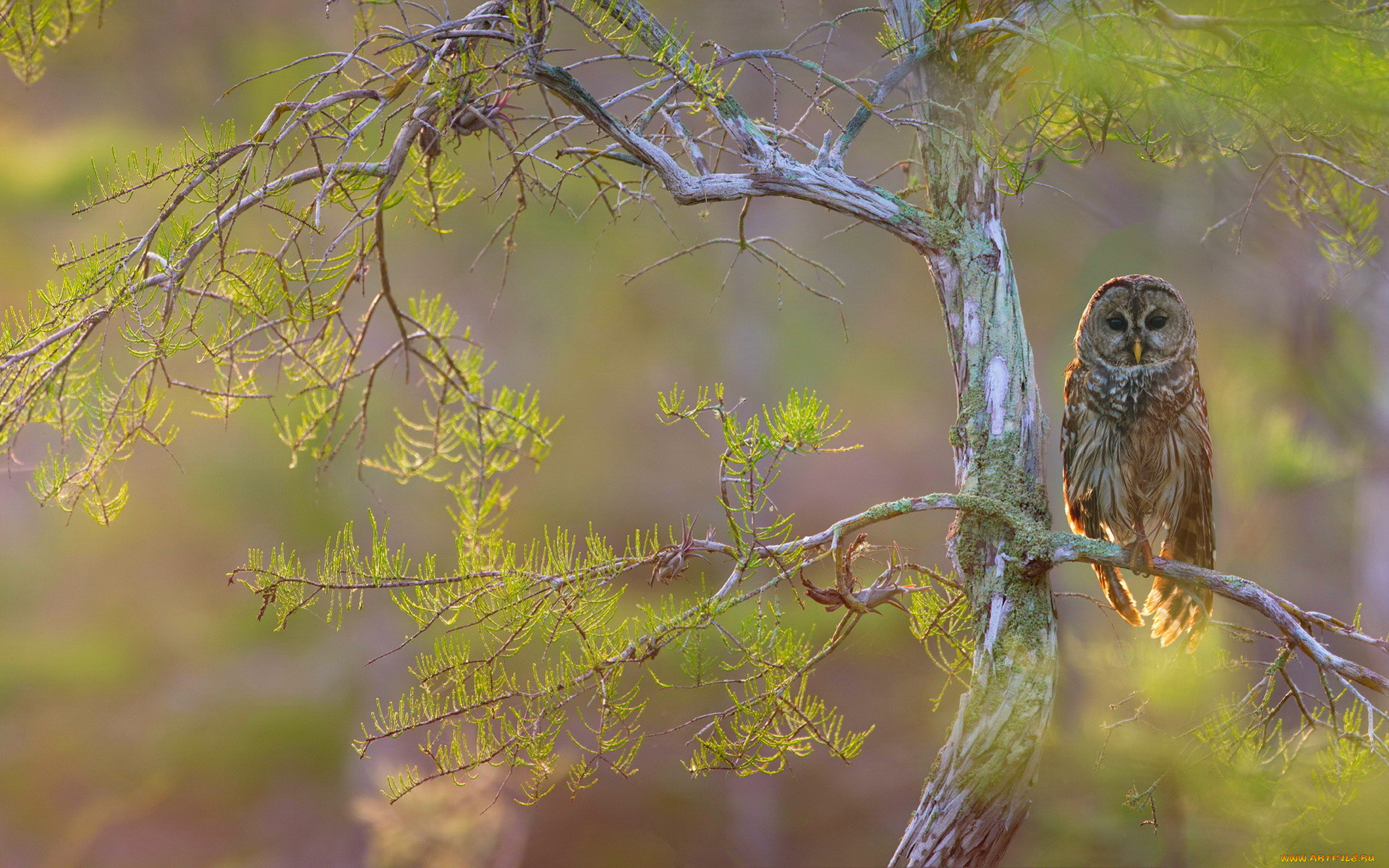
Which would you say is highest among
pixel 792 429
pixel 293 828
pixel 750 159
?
pixel 750 159

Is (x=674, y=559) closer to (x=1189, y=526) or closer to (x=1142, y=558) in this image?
(x=1142, y=558)

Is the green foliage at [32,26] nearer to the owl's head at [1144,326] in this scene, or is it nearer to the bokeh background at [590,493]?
the owl's head at [1144,326]

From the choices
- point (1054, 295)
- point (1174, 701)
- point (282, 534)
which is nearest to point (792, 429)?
point (1174, 701)

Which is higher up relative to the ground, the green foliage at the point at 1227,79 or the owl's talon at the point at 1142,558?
the green foliage at the point at 1227,79

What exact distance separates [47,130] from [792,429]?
12.2 ft

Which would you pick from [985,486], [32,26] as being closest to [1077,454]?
[985,486]

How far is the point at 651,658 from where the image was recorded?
1185 mm

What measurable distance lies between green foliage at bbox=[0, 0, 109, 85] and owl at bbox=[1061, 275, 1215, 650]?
1605 millimetres

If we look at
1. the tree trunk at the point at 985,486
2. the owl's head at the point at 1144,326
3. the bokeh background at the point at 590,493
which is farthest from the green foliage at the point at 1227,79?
the bokeh background at the point at 590,493

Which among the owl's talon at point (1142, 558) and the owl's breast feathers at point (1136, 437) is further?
the owl's breast feathers at point (1136, 437)

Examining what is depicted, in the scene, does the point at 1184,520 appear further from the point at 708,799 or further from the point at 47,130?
the point at 47,130

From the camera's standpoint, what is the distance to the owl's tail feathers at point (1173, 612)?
145cm

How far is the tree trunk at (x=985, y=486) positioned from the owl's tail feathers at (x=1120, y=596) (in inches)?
8.2

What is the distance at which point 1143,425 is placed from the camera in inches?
60.5
